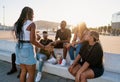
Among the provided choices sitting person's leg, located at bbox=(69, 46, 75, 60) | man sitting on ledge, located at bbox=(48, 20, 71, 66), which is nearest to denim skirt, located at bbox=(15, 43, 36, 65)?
sitting person's leg, located at bbox=(69, 46, 75, 60)

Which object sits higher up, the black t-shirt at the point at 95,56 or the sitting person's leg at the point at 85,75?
the black t-shirt at the point at 95,56

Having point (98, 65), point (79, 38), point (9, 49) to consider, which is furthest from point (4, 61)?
point (98, 65)

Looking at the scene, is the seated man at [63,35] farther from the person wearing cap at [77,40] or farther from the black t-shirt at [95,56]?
the black t-shirt at [95,56]

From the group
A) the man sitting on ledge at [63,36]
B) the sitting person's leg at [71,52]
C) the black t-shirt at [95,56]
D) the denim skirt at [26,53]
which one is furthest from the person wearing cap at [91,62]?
the man sitting on ledge at [63,36]

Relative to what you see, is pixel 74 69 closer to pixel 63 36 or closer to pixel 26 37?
pixel 26 37

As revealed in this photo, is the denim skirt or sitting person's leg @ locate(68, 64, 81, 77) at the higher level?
the denim skirt

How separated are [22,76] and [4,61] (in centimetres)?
424

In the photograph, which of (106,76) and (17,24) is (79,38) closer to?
(106,76)

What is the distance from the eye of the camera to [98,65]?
3906 mm

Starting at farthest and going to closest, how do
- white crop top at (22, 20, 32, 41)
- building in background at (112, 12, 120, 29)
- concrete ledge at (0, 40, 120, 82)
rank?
building in background at (112, 12, 120, 29)
concrete ledge at (0, 40, 120, 82)
white crop top at (22, 20, 32, 41)

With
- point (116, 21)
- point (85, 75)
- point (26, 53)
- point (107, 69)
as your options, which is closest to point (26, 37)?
point (26, 53)

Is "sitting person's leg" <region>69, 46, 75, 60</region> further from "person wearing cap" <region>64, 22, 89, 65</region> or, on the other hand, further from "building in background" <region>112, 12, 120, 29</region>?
"building in background" <region>112, 12, 120, 29</region>

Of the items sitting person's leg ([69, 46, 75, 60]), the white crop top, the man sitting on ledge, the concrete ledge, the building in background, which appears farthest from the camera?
Result: the building in background

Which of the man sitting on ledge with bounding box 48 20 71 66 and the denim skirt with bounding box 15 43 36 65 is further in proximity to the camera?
the man sitting on ledge with bounding box 48 20 71 66
